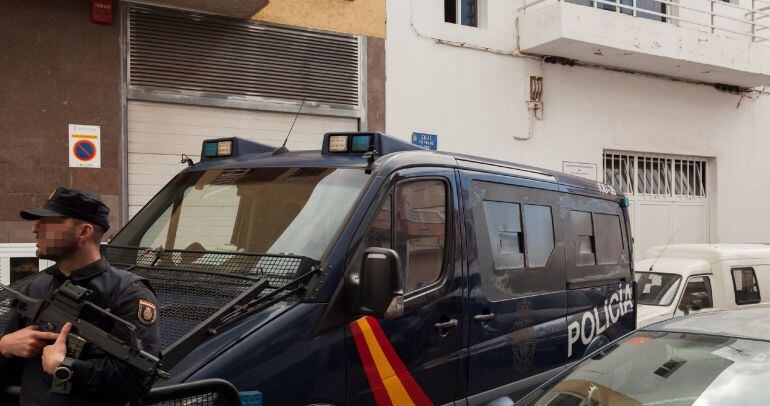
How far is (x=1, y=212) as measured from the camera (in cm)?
852

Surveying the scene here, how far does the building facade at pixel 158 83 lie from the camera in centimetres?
866

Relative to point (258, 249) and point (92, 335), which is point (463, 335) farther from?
point (92, 335)

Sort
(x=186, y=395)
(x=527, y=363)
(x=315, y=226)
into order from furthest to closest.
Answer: (x=527, y=363), (x=315, y=226), (x=186, y=395)

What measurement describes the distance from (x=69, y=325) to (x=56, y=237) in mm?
363

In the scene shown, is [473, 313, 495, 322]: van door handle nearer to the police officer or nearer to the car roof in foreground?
the car roof in foreground

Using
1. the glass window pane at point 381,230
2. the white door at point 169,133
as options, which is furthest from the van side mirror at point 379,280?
the white door at point 169,133

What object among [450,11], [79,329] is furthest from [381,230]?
[450,11]

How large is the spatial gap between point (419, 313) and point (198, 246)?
131cm

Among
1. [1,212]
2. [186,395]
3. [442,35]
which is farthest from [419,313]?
[442,35]

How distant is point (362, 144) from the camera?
4.35 metres

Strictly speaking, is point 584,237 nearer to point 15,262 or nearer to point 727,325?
point 727,325

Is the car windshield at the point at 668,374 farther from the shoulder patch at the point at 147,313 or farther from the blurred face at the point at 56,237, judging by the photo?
the blurred face at the point at 56,237

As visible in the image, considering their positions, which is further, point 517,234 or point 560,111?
point 560,111

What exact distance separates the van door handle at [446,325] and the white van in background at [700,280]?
4492 millimetres
